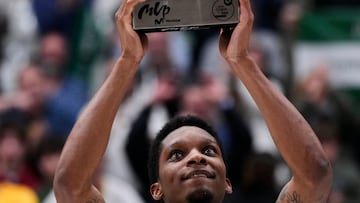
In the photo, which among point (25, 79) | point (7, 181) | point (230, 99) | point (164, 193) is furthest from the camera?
point (25, 79)

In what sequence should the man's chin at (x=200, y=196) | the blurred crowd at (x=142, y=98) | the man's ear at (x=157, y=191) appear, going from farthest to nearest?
the blurred crowd at (x=142, y=98) → the man's ear at (x=157, y=191) → the man's chin at (x=200, y=196)

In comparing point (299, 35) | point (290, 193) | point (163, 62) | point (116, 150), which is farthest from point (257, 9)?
point (290, 193)

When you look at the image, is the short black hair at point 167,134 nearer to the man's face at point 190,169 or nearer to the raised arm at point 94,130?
the man's face at point 190,169

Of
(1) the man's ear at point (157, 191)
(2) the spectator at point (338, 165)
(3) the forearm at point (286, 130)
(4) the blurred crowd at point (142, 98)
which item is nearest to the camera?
(3) the forearm at point (286, 130)

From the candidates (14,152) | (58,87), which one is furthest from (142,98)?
(58,87)

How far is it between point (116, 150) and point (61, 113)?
3.04 feet

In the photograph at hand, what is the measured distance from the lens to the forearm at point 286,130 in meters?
6.65

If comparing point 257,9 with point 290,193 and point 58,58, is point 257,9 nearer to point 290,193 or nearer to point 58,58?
point 58,58

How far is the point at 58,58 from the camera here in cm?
1218

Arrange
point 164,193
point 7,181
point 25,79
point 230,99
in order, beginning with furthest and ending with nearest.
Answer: point 25,79 < point 230,99 < point 7,181 < point 164,193

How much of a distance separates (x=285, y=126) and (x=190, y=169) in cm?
49

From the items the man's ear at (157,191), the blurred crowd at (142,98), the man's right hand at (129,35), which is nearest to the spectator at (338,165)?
the blurred crowd at (142,98)

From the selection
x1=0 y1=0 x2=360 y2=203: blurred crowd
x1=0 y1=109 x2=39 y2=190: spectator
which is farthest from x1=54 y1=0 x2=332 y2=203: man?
→ x1=0 y1=109 x2=39 y2=190: spectator

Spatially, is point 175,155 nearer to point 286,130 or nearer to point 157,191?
point 157,191
